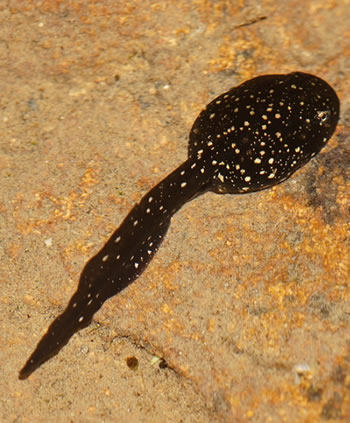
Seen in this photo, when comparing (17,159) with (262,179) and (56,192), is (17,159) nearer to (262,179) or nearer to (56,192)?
(56,192)

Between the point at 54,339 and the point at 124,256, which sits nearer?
the point at 54,339

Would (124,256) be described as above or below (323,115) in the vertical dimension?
below

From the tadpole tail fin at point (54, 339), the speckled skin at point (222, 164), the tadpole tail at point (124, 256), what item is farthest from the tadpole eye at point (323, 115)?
the tadpole tail fin at point (54, 339)

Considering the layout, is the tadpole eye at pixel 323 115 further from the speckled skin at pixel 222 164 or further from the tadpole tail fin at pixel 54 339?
the tadpole tail fin at pixel 54 339

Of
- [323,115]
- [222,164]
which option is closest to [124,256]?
[222,164]

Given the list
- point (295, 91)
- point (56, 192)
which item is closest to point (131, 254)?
point (56, 192)

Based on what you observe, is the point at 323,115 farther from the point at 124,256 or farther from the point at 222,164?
the point at 124,256

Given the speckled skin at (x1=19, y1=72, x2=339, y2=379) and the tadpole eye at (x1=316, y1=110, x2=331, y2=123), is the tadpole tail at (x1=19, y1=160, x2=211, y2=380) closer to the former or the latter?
the speckled skin at (x1=19, y1=72, x2=339, y2=379)
